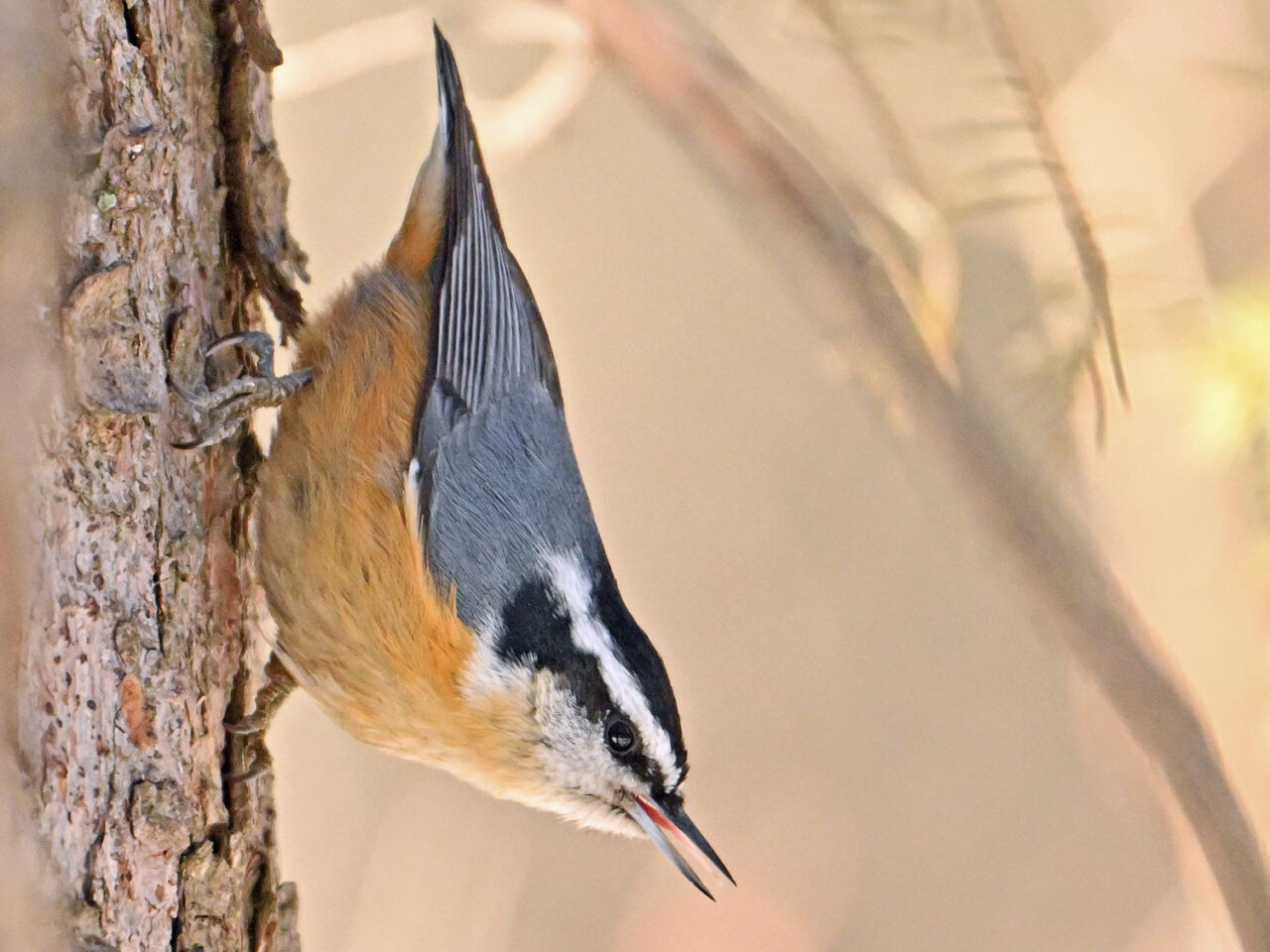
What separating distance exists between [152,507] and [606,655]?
787 millimetres

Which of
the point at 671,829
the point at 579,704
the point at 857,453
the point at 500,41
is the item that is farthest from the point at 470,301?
the point at 857,453

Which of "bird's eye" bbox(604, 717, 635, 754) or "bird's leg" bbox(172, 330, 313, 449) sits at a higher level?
"bird's leg" bbox(172, 330, 313, 449)

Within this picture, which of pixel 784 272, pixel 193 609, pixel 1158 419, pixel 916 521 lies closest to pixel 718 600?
pixel 916 521

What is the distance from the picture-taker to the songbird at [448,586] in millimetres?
2123

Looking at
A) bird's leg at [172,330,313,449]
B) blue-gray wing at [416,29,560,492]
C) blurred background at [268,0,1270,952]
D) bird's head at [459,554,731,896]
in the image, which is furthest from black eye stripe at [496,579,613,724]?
blurred background at [268,0,1270,952]

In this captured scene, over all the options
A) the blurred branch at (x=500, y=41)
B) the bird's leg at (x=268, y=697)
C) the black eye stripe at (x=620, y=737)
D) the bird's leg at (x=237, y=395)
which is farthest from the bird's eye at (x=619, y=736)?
the blurred branch at (x=500, y=41)

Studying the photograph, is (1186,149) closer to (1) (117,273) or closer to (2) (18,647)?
(1) (117,273)

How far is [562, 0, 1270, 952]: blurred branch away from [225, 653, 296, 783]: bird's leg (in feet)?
3.81

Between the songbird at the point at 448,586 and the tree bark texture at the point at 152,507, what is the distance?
115 millimetres

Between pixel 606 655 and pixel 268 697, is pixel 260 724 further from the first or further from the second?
pixel 606 655

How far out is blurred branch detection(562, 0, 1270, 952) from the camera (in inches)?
68.9

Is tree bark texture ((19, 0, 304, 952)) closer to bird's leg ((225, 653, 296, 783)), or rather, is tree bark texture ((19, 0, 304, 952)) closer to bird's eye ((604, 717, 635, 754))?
bird's leg ((225, 653, 296, 783))

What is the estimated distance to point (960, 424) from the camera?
6.47 feet

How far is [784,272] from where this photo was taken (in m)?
2.17
